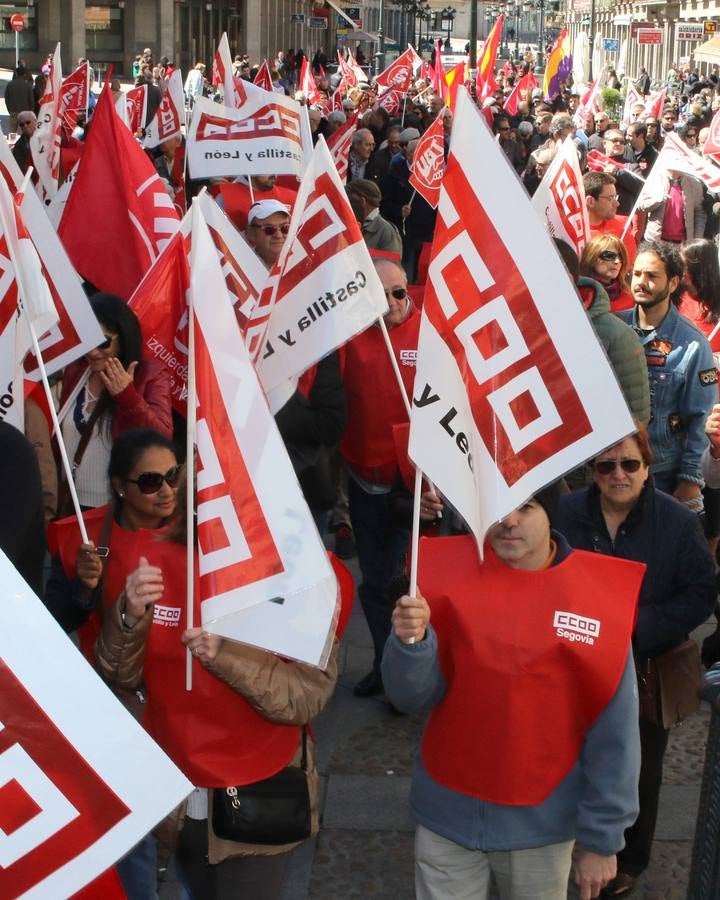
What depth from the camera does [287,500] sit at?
329 centimetres

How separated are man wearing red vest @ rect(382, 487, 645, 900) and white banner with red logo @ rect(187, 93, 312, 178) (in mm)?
6177

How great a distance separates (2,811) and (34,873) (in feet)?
0.37

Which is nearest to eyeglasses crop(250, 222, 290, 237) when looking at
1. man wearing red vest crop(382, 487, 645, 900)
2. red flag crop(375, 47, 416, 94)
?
man wearing red vest crop(382, 487, 645, 900)

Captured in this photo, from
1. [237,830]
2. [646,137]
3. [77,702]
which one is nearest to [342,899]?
[237,830]

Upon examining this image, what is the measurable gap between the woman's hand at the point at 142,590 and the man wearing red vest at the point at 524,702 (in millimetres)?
571

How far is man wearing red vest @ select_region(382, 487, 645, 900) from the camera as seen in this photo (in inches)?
126

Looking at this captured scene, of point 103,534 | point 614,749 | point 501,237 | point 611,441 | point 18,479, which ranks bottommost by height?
point 614,749

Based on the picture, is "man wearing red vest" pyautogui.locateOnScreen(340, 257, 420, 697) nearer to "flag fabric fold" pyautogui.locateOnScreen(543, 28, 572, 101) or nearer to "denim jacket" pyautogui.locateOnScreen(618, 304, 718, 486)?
"denim jacket" pyautogui.locateOnScreen(618, 304, 718, 486)

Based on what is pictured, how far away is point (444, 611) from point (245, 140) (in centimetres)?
633

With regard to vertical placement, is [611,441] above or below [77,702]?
above

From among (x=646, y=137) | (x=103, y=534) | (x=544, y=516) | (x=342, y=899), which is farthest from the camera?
(x=646, y=137)

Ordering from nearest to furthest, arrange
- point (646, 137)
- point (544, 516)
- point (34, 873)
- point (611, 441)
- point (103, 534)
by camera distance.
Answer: point (34, 873) < point (611, 441) < point (544, 516) < point (103, 534) < point (646, 137)

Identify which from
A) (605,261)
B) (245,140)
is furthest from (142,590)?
(245,140)

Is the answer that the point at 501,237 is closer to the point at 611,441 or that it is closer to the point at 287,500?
the point at 611,441
